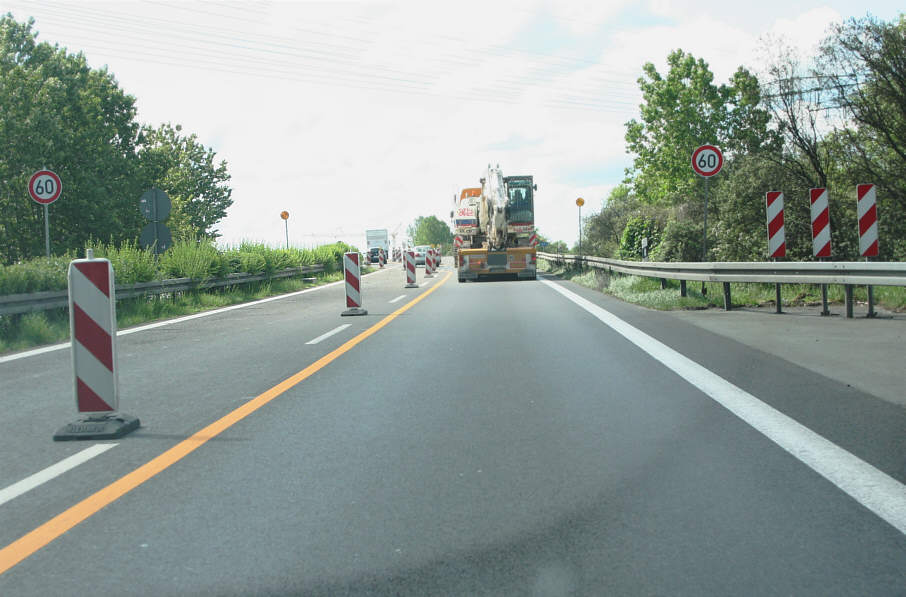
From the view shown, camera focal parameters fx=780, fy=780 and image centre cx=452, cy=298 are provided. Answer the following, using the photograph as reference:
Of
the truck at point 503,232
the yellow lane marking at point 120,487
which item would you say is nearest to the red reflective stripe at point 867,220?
the yellow lane marking at point 120,487

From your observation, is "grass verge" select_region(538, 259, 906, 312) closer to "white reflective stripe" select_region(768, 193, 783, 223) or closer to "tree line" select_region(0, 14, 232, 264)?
"white reflective stripe" select_region(768, 193, 783, 223)

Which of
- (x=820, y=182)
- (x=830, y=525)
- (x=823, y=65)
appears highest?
(x=823, y=65)

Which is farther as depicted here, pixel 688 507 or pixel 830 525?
pixel 688 507

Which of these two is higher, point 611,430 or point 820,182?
point 820,182

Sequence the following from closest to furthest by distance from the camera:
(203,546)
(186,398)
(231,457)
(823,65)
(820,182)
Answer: (203,546), (231,457), (186,398), (823,65), (820,182)

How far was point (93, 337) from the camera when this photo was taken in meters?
5.32

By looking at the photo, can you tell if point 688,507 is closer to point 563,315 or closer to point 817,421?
point 817,421

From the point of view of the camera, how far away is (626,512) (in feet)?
11.6

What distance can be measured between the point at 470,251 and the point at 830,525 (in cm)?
2436

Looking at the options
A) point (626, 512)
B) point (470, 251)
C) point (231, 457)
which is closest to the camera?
point (626, 512)

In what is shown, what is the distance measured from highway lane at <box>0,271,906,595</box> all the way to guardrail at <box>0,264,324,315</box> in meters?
5.78

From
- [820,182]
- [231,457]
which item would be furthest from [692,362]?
[820,182]

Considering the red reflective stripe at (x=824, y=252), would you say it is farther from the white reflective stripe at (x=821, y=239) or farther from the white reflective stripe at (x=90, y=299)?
the white reflective stripe at (x=90, y=299)

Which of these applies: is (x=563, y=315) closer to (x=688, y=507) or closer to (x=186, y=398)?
(x=186, y=398)
